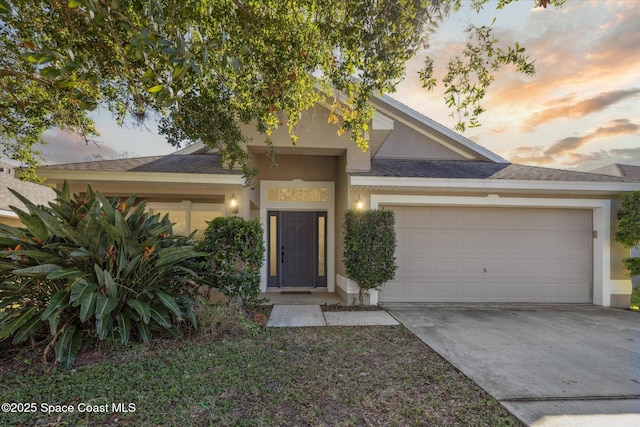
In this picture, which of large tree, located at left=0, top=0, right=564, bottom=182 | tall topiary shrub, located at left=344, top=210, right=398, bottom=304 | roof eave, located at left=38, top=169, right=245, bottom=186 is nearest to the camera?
large tree, located at left=0, top=0, right=564, bottom=182

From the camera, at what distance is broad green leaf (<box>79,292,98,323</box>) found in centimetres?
→ 341

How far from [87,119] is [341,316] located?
6.63 m

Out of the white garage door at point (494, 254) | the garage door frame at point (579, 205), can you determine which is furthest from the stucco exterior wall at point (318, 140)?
the white garage door at point (494, 254)

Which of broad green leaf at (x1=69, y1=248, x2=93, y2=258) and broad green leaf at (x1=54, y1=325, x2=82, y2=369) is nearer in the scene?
broad green leaf at (x1=54, y1=325, x2=82, y2=369)

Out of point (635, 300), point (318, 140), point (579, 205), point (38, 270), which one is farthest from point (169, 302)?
point (635, 300)

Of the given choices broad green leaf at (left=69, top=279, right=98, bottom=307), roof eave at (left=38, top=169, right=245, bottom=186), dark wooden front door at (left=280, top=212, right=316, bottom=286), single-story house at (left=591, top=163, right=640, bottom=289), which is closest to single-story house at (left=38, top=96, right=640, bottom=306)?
roof eave at (left=38, top=169, right=245, bottom=186)

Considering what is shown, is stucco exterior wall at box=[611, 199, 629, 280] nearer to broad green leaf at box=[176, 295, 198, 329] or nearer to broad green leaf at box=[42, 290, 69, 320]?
broad green leaf at box=[176, 295, 198, 329]

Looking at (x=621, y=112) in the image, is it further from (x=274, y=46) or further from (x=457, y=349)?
(x=274, y=46)

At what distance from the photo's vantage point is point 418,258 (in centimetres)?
757

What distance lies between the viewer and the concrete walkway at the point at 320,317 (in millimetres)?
5590

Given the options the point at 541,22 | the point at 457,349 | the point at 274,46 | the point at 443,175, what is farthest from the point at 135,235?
the point at 541,22

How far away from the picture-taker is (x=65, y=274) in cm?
364

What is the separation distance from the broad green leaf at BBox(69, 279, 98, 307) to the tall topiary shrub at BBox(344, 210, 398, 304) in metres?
A: 4.63

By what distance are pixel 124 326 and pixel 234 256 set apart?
2.16m
